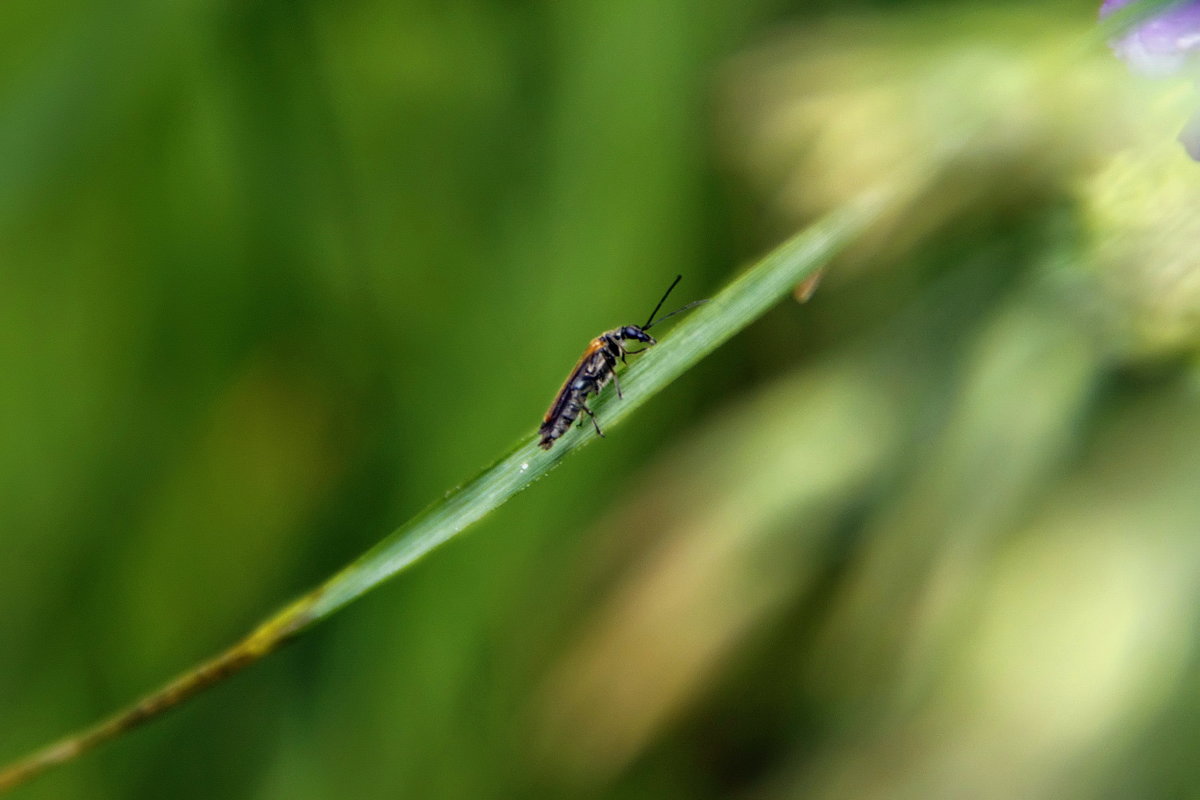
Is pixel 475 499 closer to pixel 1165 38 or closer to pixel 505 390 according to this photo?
pixel 1165 38

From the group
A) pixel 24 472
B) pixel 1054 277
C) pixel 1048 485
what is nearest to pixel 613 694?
pixel 1048 485

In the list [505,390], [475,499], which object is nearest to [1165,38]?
[475,499]

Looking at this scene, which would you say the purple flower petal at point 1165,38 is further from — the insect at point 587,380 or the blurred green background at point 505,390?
the blurred green background at point 505,390

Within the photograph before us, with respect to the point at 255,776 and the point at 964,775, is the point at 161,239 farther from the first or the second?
the point at 964,775

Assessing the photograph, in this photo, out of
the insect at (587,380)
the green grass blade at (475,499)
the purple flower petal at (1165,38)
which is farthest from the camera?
the insect at (587,380)

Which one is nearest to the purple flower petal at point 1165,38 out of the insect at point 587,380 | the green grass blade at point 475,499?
the green grass blade at point 475,499

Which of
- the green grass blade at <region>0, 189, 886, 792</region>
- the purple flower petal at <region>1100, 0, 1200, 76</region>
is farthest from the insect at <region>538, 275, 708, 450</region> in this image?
the purple flower petal at <region>1100, 0, 1200, 76</region>
